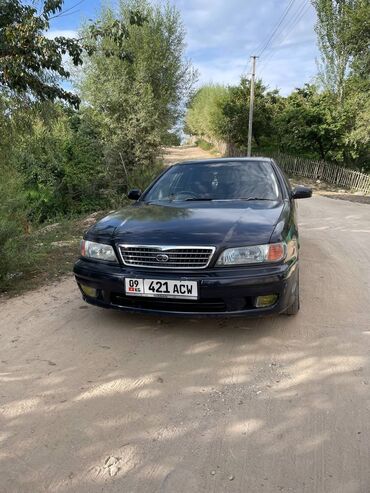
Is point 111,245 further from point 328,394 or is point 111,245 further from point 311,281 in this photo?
Answer: point 311,281

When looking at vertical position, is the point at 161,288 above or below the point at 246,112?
above

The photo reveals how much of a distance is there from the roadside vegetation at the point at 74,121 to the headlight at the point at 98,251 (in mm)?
1462

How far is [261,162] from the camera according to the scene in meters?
5.14

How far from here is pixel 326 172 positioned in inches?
993

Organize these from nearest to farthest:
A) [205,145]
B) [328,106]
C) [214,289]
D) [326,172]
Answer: [214,289] < [328,106] < [326,172] < [205,145]

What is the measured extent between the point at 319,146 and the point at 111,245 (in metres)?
23.4

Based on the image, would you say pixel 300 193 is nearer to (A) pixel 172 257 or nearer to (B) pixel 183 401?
(A) pixel 172 257

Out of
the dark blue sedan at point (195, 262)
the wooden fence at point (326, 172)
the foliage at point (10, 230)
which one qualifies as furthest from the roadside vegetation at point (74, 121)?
the wooden fence at point (326, 172)

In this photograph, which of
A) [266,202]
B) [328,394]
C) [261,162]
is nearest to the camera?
[328,394]

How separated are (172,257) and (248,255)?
0.59 m

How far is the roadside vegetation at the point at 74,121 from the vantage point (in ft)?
20.8

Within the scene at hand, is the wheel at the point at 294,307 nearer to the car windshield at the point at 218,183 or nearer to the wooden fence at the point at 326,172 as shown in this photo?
the car windshield at the point at 218,183

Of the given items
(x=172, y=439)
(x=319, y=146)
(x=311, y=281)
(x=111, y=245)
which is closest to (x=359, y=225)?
(x=311, y=281)

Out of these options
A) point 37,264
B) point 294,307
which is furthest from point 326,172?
point 294,307
